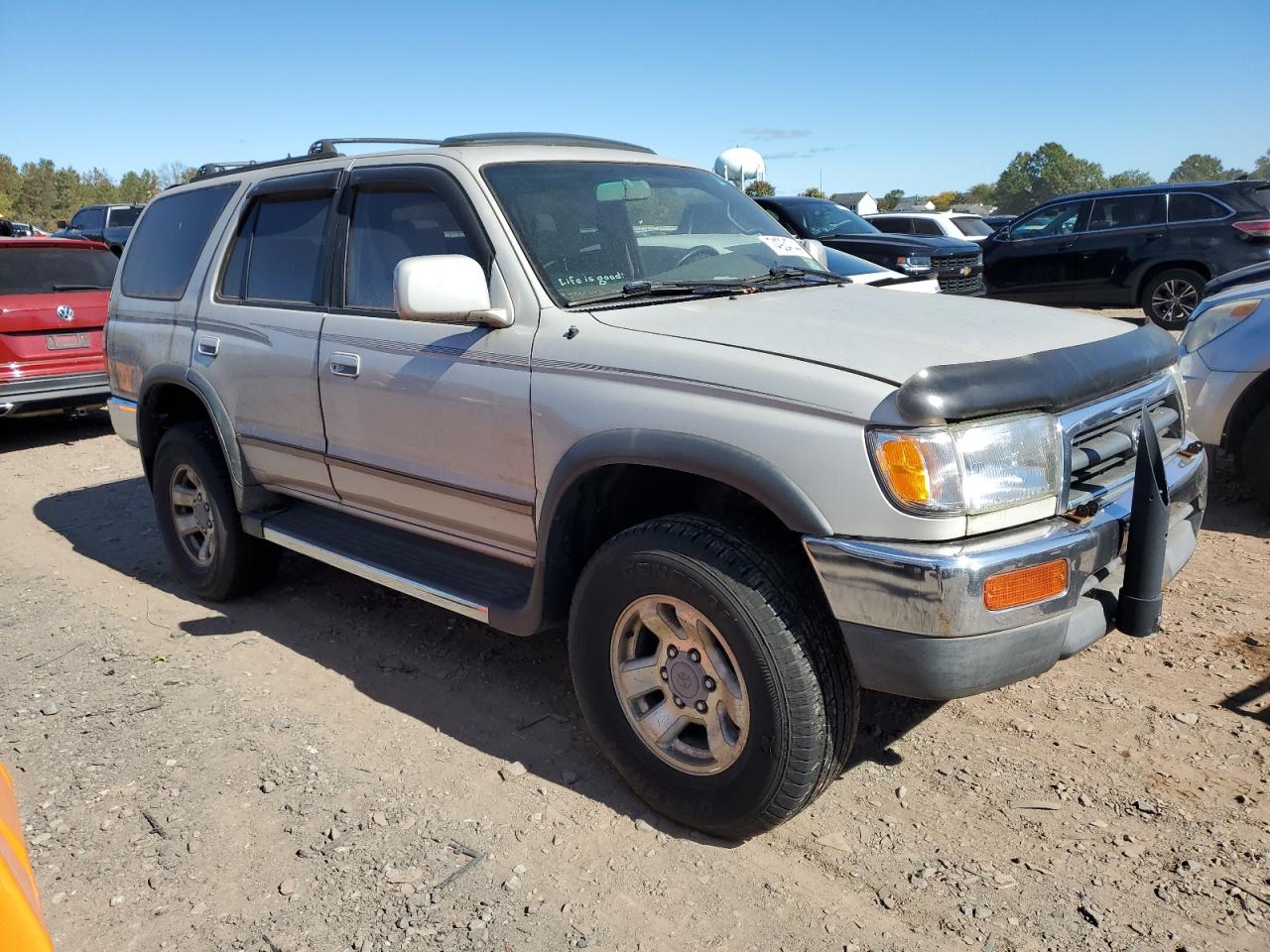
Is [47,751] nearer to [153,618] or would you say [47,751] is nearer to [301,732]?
[301,732]

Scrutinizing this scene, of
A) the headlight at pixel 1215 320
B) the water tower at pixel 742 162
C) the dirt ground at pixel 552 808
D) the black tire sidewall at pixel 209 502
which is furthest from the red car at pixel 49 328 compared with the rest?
the water tower at pixel 742 162

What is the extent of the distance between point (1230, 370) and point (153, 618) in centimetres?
552

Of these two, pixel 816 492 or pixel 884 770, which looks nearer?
pixel 816 492

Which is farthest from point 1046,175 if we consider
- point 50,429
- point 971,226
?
point 50,429

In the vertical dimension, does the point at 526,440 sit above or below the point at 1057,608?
above

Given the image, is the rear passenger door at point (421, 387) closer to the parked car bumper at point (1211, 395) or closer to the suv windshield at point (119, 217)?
the parked car bumper at point (1211, 395)

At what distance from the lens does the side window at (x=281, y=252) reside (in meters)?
4.26

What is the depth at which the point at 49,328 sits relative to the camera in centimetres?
895

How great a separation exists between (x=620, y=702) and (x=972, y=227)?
2178cm

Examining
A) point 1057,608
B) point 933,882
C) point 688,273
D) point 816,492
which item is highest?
point 688,273

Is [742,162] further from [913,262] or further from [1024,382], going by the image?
[1024,382]

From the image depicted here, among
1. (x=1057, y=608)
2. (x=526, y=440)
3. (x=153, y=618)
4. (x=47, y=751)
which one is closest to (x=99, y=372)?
(x=153, y=618)

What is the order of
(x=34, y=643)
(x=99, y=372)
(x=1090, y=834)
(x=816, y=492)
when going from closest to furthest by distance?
(x=816, y=492), (x=1090, y=834), (x=34, y=643), (x=99, y=372)

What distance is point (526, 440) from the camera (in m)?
3.29
